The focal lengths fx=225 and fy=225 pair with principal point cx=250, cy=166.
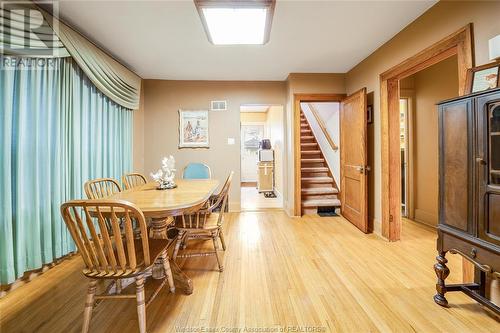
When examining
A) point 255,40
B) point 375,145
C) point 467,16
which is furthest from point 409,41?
point 255,40

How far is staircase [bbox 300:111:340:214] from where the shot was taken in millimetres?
4074

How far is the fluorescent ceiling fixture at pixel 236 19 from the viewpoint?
5.81 ft

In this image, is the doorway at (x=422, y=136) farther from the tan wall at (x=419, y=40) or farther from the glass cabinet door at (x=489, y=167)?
the glass cabinet door at (x=489, y=167)

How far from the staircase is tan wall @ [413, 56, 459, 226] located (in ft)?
4.12

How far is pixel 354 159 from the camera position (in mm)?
3314

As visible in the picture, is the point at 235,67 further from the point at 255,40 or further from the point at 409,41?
the point at 409,41

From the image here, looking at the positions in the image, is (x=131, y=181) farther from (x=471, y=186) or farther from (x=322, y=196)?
(x=471, y=186)

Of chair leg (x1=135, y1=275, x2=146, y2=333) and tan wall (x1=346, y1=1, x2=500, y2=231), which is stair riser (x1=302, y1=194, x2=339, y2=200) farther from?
chair leg (x1=135, y1=275, x2=146, y2=333)

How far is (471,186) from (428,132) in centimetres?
231

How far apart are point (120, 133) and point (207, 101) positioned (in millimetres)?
1565

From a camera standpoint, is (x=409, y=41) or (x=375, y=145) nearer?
(x=409, y=41)

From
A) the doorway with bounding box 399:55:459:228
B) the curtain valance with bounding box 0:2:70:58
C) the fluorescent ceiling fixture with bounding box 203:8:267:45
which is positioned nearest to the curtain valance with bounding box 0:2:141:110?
the curtain valance with bounding box 0:2:70:58

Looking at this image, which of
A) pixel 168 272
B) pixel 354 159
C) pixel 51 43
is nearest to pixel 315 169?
pixel 354 159

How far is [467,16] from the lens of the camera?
67.6 inches
